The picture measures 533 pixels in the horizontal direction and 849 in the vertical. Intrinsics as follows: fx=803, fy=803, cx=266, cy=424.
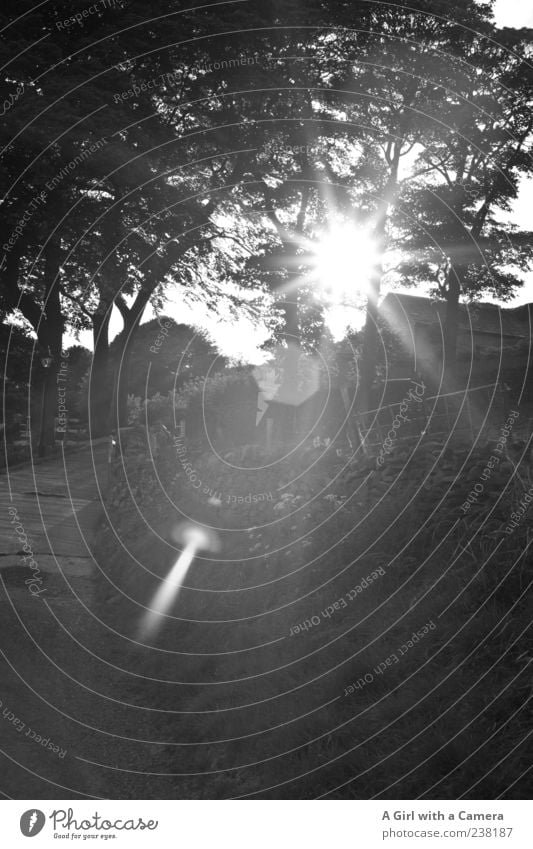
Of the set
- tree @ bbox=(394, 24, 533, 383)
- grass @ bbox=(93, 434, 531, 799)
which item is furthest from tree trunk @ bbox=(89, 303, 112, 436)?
grass @ bbox=(93, 434, 531, 799)

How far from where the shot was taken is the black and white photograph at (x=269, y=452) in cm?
581

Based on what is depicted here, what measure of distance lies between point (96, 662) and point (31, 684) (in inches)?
39.0

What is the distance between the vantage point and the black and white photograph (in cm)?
581

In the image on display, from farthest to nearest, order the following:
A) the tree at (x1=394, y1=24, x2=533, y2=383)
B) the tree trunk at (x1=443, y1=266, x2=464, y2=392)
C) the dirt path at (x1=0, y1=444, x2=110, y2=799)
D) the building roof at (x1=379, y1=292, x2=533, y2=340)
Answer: the building roof at (x1=379, y1=292, x2=533, y2=340), the tree trunk at (x1=443, y1=266, x2=464, y2=392), the tree at (x1=394, y1=24, x2=533, y2=383), the dirt path at (x1=0, y1=444, x2=110, y2=799)

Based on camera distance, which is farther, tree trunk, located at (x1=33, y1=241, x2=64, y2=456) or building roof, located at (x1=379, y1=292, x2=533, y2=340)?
building roof, located at (x1=379, y1=292, x2=533, y2=340)

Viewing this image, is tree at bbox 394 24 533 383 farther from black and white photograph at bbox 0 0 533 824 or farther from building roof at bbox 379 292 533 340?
building roof at bbox 379 292 533 340

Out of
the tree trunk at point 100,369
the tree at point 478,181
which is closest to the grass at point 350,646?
the tree at point 478,181

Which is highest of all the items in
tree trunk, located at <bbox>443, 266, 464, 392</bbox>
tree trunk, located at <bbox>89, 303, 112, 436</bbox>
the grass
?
tree trunk, located at <bbox>443, 266, 464, 392</bbox>

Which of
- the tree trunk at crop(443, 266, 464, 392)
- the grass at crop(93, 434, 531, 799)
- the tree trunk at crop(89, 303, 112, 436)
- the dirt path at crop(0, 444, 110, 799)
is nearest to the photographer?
the grass at crop(93, 434, 531, 799)

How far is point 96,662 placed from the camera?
8.17 m

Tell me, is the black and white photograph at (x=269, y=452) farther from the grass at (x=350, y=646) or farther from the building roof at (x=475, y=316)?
the building roof at (x=475, y=316)

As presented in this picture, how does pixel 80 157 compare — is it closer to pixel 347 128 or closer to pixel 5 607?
pixel 347 128

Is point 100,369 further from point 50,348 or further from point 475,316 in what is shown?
point 475,316

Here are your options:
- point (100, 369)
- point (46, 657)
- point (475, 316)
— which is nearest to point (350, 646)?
point (46, 657)
